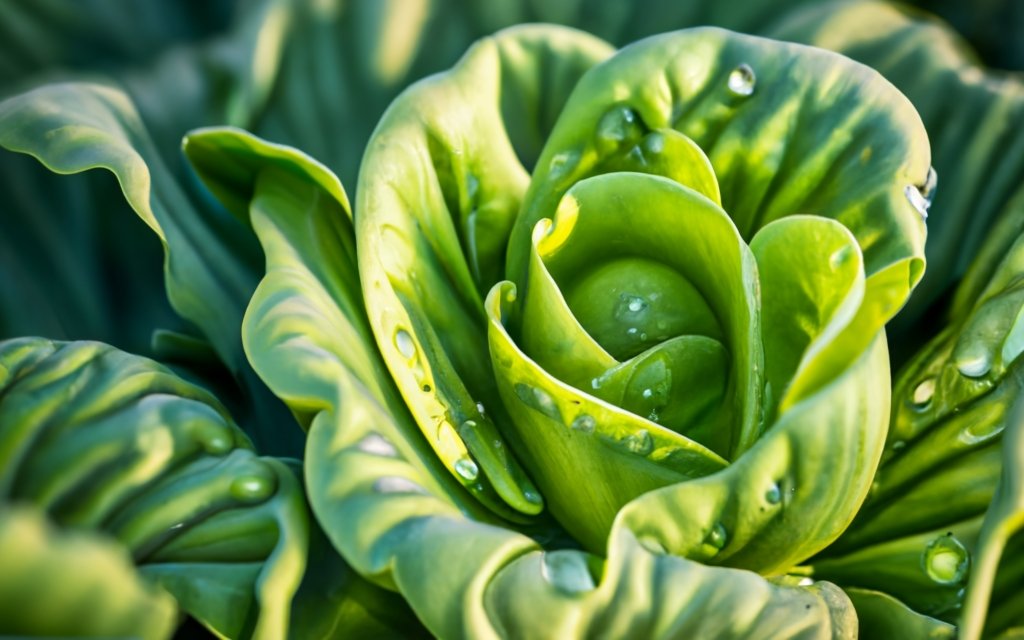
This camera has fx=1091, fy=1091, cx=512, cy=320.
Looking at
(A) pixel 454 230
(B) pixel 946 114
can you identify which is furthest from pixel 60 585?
(B) pixel 946 114

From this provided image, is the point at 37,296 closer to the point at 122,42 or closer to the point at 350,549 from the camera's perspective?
the point at 122,42

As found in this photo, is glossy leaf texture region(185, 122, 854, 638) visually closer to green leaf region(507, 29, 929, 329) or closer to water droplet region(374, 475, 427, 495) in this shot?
water droplet region(374, 475, 427, 495)


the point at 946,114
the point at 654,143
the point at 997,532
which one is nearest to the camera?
the point at 997,532

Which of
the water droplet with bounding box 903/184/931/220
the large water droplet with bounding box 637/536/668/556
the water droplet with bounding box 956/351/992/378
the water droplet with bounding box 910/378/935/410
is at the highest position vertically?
the water droplet with bounding box 903/184/931/220

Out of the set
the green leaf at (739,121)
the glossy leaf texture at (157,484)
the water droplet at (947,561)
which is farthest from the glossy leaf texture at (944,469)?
the glossy leaf texture at (157,484)

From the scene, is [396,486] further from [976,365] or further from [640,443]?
[976,365]

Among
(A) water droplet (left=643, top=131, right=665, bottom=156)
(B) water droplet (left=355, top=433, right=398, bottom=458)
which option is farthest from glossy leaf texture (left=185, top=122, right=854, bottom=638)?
(A) water droplet (left=643, top=131, right=665, bottom=156)

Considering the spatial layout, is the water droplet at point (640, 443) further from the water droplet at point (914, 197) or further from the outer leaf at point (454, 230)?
the water droplet at point (914, 197)
